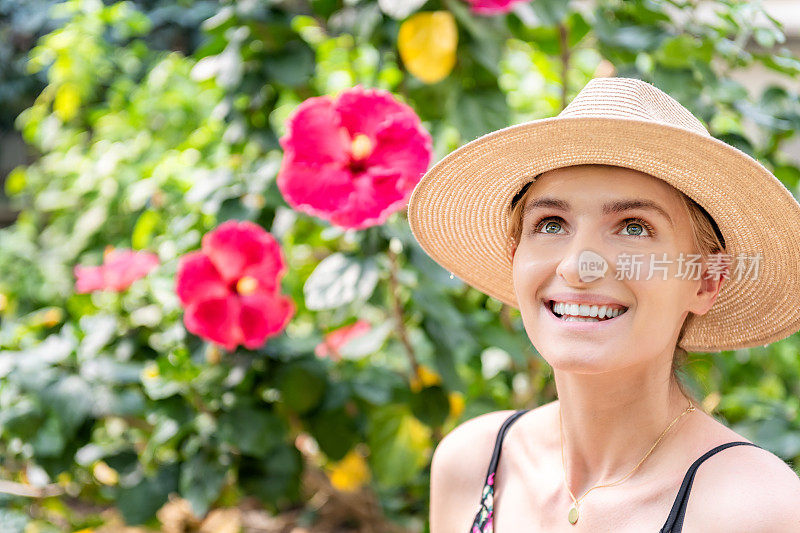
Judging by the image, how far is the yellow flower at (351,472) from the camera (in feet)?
6.98

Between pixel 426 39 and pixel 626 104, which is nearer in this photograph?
pixel 626 104

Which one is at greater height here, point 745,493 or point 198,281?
point 745,493

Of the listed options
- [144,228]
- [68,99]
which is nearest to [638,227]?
[144,228]

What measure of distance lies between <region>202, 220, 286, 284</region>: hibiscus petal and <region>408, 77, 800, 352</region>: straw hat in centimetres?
53

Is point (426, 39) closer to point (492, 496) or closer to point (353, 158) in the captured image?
point (353, 158)

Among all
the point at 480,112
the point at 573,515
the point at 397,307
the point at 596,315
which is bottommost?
the point at 397,307

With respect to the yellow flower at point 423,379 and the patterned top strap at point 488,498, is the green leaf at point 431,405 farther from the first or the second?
the patterned top strap at point 488,498

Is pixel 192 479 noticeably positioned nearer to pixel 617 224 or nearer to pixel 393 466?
pixel 393 466

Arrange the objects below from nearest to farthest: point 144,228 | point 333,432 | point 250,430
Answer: point 250,430, point 333,432, point 144,228

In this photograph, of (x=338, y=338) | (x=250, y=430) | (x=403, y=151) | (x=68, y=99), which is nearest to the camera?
(x=403, y=151)

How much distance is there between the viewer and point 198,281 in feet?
5.31

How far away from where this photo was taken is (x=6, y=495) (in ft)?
6.14

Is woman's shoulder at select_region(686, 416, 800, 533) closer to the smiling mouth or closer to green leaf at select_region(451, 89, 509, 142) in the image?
the smiling mouth

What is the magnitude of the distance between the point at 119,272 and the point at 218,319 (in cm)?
44
